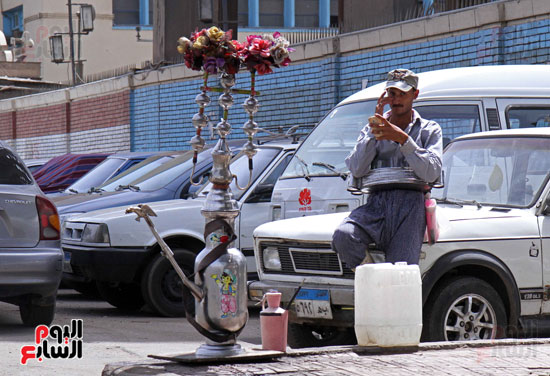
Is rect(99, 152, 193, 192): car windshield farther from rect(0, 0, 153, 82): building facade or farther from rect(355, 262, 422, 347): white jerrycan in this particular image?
rect(0, 0, 153, 82): building facade

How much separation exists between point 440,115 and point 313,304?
Answer: 2.87 m

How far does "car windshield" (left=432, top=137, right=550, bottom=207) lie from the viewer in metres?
8.38

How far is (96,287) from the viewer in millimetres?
12719

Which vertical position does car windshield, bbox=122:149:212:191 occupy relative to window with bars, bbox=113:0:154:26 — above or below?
below

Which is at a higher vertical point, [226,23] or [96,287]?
[226,23]

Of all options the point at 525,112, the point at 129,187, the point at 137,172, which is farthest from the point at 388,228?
the point at 137,172

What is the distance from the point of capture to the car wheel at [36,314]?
9875 mm

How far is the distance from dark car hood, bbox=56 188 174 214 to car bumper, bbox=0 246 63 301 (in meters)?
2.76

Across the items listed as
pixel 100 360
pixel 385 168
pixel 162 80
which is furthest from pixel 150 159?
pixel 162 80

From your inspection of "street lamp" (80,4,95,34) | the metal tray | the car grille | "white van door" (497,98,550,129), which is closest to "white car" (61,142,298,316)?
"white van door" (497,98,550,129)

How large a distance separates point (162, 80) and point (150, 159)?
12.1 meters

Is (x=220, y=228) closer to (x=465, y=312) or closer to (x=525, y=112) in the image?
(x=465, y=312)

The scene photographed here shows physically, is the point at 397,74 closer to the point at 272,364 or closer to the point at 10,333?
the point at 272,364

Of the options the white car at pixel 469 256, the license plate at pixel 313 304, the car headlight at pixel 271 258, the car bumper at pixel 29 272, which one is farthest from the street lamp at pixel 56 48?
the license plate at pixel 313 304
